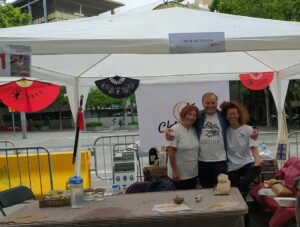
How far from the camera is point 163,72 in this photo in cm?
853

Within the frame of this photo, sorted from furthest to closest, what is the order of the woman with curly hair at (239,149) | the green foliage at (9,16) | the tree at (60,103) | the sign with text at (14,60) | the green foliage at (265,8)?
the tree at (60,103), the green foliage at (9,16), the green foliage at (265,8), the woman with curly hair at (239,149), the sign with text at (14,60)

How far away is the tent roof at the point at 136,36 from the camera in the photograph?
13.8 ft

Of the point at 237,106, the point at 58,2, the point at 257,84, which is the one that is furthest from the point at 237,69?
the point at 58,2

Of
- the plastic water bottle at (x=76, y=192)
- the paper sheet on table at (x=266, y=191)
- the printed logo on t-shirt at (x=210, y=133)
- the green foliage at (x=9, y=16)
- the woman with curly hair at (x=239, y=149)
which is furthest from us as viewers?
the green foliage at (x=9, y=16)

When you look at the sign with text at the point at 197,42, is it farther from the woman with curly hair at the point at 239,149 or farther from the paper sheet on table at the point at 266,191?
the paper sheet on table at the point at 266,191

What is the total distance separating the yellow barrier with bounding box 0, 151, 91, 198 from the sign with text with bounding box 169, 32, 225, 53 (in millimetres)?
5268

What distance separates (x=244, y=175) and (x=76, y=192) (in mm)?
2350

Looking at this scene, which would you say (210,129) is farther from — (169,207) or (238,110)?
(169,207)

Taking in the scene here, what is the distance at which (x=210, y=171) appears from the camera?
16.5ft

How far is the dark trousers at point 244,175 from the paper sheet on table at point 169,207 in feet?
5.76

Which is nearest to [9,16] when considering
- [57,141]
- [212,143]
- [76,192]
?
[57,141]

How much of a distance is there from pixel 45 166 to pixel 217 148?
5.37 m

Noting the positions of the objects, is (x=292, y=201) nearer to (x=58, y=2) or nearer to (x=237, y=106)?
(x=237, y=106)

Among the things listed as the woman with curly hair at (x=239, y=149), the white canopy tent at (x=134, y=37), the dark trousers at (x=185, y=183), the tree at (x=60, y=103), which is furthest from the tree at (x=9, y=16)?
the woman with curly hair at (x=239, y=149)
